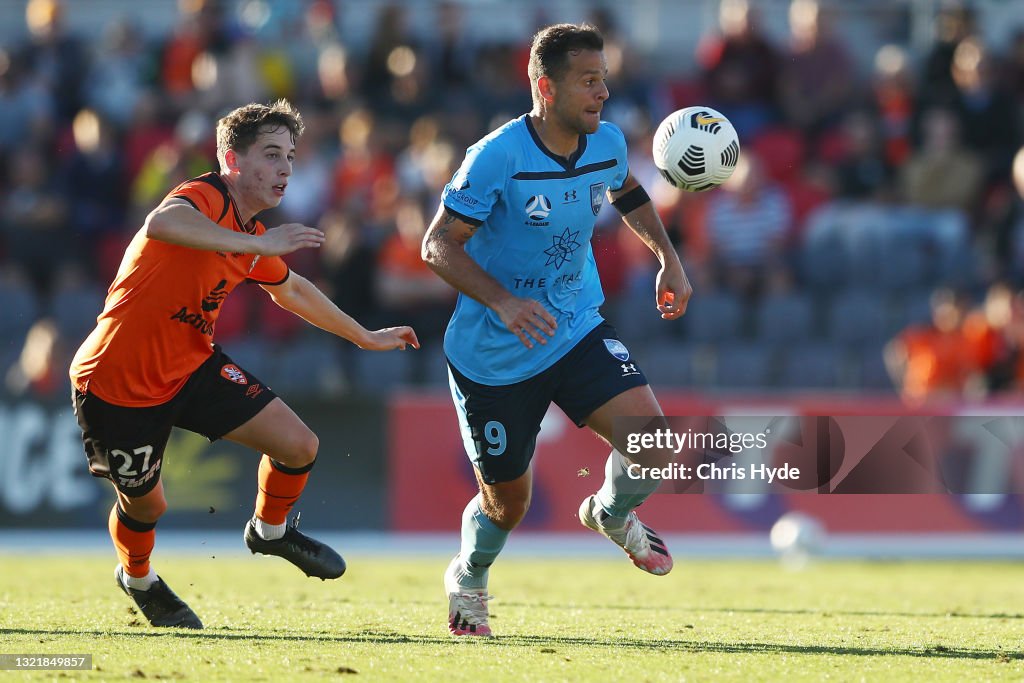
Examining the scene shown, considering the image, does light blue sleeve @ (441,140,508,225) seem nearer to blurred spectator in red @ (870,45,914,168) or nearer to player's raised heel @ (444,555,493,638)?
player's raised heel @ (444,555,493,638)

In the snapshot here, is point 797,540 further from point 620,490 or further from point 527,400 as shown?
point 527,400

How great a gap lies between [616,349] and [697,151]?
3.64 feet

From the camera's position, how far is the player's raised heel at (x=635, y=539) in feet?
24.5

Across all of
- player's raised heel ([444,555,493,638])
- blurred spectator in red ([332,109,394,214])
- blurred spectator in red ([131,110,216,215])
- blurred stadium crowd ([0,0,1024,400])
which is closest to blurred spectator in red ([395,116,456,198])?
blurred stadium crowd ([0,0,1024,400])

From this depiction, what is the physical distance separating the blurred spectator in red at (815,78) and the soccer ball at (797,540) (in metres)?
5.51

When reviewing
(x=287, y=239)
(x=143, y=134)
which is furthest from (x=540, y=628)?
(x=143, y=134)

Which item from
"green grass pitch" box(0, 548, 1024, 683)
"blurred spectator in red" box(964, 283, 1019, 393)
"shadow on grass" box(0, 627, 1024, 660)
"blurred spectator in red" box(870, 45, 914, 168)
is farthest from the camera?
"blurred spectator in red" box(870, 45, 914, 168)

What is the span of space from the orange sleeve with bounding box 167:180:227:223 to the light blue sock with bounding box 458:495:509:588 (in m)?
1.81

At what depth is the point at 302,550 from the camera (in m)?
7.55

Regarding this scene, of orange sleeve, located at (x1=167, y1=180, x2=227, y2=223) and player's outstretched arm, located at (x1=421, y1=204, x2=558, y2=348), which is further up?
orange sleeve, located at (x1=167, y1=180, x2=227, y2=223)

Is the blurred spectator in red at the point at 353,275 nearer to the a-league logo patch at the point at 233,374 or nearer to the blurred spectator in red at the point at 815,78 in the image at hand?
the blurred spectator in red at the point at 815,78

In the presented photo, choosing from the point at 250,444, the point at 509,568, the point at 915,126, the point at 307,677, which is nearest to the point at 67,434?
the point at 509,568

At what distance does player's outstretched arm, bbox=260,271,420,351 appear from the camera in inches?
292

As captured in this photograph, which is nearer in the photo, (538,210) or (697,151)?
(538,210)
